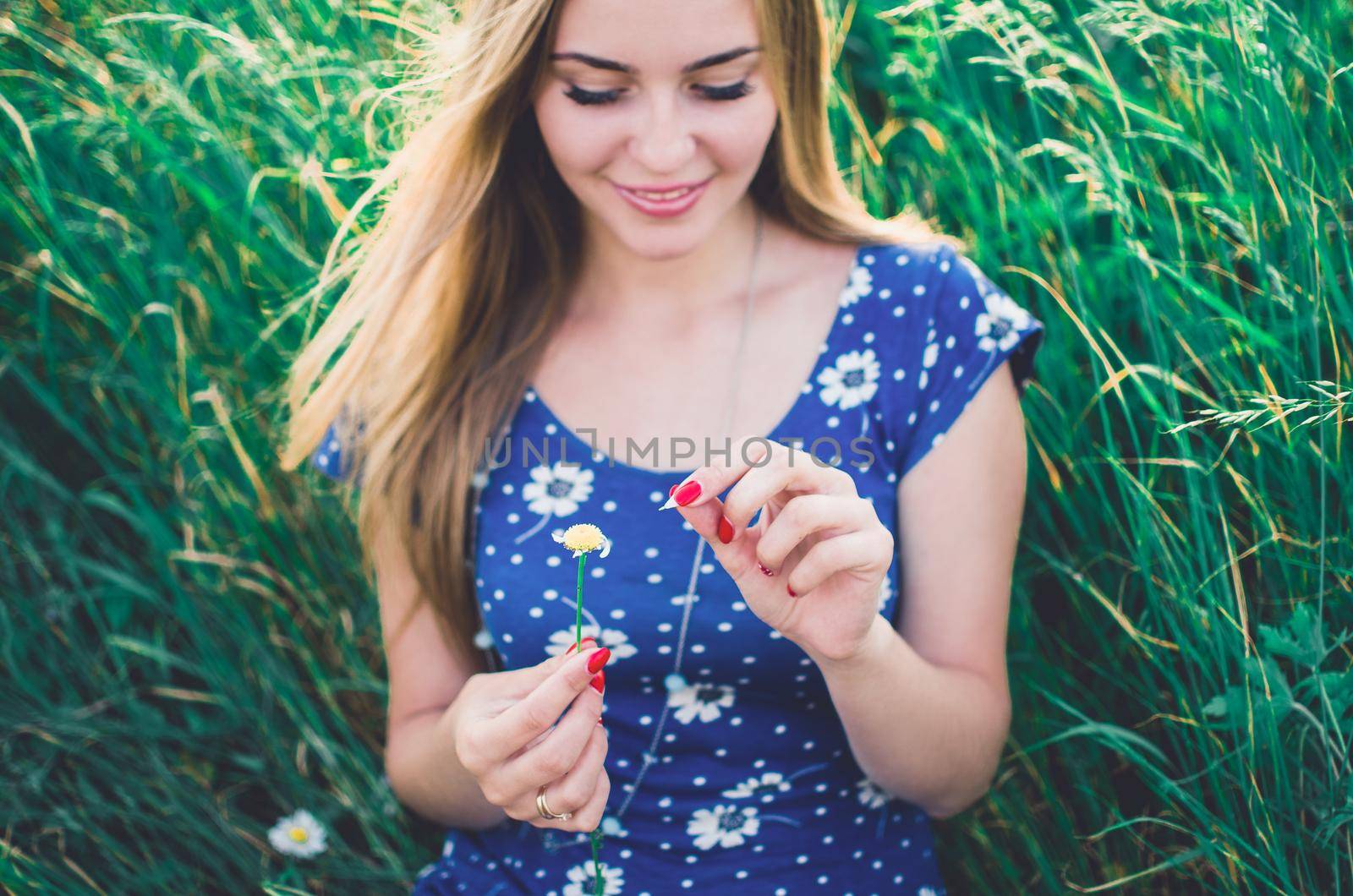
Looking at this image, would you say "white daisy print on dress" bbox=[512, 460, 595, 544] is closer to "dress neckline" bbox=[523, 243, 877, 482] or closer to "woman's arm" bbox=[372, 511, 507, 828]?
"dress neckline" bbox=[523, 243, 877, 482]

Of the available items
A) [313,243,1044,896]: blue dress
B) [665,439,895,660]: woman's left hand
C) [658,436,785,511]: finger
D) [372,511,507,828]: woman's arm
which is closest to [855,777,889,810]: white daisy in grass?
[313,243,1044,896]: blue dress

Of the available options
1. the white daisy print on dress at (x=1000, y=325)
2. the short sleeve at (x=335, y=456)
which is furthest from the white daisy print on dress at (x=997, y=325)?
the short sleeve at (x=335, y=456)

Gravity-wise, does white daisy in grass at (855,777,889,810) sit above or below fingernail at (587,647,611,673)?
below

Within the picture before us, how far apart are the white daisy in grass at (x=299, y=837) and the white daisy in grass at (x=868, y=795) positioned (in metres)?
0.90

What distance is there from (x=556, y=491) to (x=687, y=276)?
361 mm

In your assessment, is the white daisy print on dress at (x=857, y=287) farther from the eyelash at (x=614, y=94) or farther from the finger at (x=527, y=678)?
the finger at (x=527, y=678)

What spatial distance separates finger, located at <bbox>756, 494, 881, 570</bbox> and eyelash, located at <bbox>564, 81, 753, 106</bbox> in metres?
0.55

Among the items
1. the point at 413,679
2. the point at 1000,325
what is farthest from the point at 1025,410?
the point at 413,679

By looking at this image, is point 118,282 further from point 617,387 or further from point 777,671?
point 777,671

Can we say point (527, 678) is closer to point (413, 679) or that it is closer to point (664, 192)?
point (413, 679)

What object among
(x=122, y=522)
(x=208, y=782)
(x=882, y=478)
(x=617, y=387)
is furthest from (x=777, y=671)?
(x=122, y=522)

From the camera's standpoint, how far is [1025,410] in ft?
5.34

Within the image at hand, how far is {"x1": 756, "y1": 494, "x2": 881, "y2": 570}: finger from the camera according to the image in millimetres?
959

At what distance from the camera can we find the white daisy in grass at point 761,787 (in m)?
1.35
